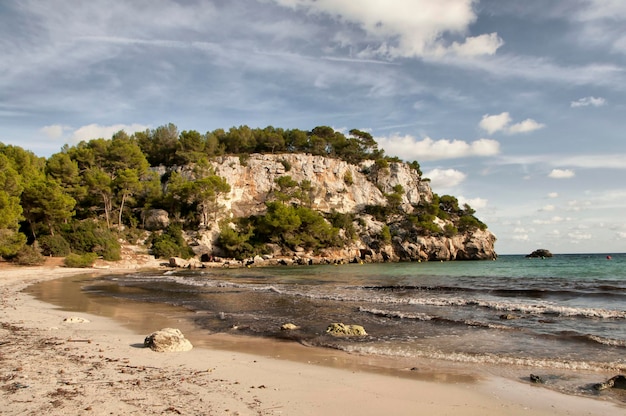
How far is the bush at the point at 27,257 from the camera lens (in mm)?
32562

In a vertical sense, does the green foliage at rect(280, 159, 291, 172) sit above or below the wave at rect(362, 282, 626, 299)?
above

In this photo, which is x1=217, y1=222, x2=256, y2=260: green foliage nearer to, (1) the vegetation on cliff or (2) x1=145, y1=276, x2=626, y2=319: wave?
(1) the vegetation on cliff

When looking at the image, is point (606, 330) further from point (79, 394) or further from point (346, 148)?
point (346, 148)

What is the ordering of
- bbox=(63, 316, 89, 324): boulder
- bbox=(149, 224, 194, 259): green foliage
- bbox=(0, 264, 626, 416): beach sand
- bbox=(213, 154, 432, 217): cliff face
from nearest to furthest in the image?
bbox=(0, 264, 626, 416): beach sand, bbox=(63, 316, 89, 324): boulder, bbox=(149, 224, 194, 259): green foliage, bbox=(213, 154, 432, 217): cliff face

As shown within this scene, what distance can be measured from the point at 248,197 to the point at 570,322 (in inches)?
2405

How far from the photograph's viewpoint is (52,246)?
38281mm

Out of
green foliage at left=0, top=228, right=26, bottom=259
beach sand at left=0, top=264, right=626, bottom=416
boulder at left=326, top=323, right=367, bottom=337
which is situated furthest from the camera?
green foliage at left=0, top=228, right=26, bottom=259

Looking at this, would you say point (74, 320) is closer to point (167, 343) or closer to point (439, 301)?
point (167, 343)

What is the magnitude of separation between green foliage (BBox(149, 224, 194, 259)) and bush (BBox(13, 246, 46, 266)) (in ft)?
49.9

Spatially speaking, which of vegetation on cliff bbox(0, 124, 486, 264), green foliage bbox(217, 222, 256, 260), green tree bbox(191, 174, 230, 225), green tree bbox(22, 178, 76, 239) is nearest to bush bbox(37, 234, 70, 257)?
vegetation on cliff bbox(0, 124, 486, 264)

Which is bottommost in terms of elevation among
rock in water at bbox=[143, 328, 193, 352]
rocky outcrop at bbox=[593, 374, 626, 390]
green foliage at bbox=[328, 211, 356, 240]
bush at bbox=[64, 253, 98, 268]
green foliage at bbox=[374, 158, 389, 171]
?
bush at bbox=[64, 253, 98, 268]

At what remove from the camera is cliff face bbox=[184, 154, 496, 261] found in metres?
67.4

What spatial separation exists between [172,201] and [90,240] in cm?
1718

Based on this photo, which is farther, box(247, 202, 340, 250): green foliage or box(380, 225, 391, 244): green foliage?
box(380, 225, 391, 244): green foliage
